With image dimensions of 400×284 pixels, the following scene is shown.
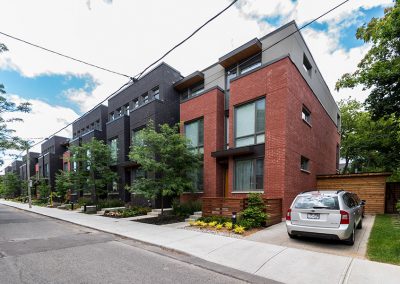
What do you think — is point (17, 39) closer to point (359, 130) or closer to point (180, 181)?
point (180, 181)

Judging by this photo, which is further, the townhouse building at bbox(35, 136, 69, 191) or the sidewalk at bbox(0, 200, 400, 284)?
the townhouse building at bbox(35, 136, 69, 191)

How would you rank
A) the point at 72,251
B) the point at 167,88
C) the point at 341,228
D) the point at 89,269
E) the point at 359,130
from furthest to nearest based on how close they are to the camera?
1. the point at 359,130
2. the point at 167,88
3. the point at 72,251
4. the point at 341,228
5. the point at 89,269

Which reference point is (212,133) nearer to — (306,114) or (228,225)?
(306,114)

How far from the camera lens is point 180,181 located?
1198 cm

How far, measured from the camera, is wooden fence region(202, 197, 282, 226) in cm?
1009

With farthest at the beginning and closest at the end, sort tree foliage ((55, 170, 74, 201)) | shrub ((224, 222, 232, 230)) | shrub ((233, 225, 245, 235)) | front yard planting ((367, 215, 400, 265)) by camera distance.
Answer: tree foliage ((55, 170, 74, 201))
shrub ((224, 222, 232, 230))
shrub ((233, 225, 245, 235))
front yard planting ((367, 215, 400, 265))

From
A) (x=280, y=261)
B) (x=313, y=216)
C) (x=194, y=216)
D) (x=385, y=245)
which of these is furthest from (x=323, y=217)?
(x=194, y=216)

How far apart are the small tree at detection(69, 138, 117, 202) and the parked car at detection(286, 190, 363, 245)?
14.6 meters

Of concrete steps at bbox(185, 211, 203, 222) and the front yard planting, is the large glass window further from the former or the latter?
the front yard planting

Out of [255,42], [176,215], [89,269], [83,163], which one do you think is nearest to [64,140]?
[83,163]

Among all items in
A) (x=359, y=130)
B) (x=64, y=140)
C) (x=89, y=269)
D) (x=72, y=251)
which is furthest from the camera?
(x=64, y=140)

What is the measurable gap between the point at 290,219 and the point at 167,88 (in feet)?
43.6

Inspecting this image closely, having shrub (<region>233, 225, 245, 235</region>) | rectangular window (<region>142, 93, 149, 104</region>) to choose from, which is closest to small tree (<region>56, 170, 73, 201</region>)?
rectangular window (<region>142, 93, 149, 104</region>)

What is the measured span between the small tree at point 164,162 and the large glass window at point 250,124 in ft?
9.17
